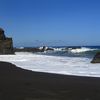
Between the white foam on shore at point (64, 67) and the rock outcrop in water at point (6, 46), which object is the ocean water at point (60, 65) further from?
the rock outcrop in water at point (6, 46)

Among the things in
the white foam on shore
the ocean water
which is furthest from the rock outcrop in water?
the white foam on shore

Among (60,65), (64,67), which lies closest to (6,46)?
(60,65)

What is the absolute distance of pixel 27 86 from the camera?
10.3 m

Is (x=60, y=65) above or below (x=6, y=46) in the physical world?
below

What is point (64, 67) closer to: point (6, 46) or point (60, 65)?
point (60, 65)

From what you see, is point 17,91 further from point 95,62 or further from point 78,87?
point 95,62

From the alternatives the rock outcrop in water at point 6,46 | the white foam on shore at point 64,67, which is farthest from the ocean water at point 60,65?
the rock outcrop in water at point 6,46

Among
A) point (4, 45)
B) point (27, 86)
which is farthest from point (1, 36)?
point (27, 86)

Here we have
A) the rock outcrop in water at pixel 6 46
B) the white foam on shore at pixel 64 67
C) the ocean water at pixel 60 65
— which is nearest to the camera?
the white foam on shore at pixel 64 67

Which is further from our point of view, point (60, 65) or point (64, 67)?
point (60, 65)

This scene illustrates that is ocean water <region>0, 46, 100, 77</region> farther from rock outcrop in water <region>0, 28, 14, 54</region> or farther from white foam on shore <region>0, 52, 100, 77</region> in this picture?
rock outcrop in water <region>0, 28, 14, 54</region>

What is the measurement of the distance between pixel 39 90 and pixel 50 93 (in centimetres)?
61

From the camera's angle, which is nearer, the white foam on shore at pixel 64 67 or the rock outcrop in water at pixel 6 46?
the white foam on shore at pixel 64 67

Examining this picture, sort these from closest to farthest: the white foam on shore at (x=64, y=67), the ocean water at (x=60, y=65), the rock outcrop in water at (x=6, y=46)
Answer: the white foam on shore at (x=64, y=67) → the ocean water at (x=60, y=65) → the rock outcrop in water at (x=6, y=46)
